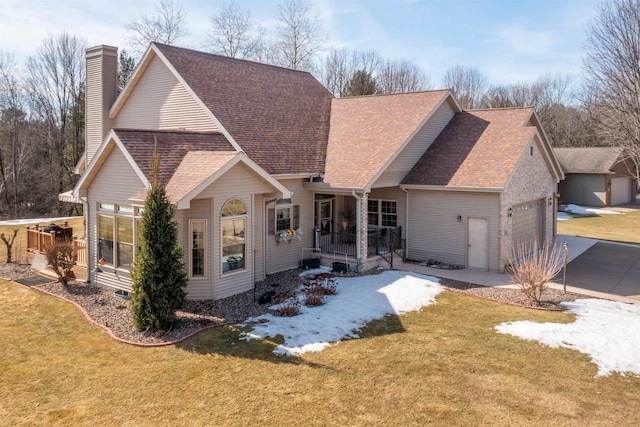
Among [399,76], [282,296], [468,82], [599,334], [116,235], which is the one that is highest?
[468,82]

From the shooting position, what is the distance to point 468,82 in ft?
201

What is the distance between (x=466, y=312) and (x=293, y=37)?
36628 mm

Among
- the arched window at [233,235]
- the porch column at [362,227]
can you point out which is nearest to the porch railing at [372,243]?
the porch column at [362,227]

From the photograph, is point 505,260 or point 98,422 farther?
point 505,260

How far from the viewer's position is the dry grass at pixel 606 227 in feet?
83.1

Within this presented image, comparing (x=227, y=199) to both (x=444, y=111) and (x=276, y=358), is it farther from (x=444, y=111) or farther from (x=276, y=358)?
(x=444, y=111)

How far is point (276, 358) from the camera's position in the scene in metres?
9.32

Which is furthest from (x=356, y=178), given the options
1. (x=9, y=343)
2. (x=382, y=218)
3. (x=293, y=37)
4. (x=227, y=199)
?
(x=293, y=37)

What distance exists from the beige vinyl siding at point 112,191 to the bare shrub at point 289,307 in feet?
15.8

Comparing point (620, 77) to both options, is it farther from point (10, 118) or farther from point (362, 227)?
point (10, 118)

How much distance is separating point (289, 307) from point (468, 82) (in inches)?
2251

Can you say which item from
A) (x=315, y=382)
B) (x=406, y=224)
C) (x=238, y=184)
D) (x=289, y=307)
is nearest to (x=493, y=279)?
(x=406, y=224)

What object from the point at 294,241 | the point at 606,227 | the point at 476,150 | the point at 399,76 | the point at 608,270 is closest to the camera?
the point at 294,241

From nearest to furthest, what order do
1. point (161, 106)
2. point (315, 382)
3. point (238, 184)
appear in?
point (315, 382) < point (238, 184) < point (161, 106)
